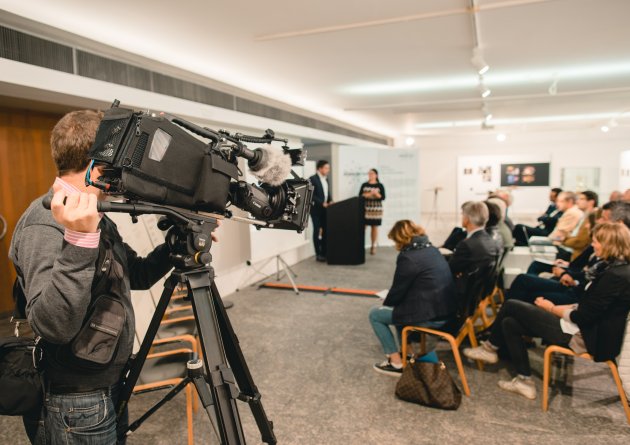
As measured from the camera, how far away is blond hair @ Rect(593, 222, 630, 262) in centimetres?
204

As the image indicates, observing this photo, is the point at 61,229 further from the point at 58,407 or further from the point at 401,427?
the point at 401,427

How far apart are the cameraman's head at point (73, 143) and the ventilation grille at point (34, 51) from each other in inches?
78.5

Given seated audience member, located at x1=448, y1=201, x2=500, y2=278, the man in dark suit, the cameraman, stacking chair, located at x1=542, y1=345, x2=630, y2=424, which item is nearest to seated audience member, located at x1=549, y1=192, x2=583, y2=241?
seated audience member, located at x1=448, y1=201, x2=500, y2=278

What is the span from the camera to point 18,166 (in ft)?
10.5

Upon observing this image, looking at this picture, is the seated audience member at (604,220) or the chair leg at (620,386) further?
the seated audience member at (604,220)

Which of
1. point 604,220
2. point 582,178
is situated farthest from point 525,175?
point 604,220

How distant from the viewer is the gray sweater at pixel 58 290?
0.78 metres

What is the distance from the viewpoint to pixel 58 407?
931 mm

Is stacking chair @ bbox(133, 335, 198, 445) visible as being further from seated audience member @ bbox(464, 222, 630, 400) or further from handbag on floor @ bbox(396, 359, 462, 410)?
seated audience member @ bbox(464, 222, 630, 400)

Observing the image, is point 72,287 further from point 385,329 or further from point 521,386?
point 521,386

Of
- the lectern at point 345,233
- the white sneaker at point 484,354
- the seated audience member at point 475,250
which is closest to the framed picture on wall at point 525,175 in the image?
the lectern at point 345,233

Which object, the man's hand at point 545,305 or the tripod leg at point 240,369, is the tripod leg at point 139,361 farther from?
the man's hand at point 545,305

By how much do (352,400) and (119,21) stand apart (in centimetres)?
287

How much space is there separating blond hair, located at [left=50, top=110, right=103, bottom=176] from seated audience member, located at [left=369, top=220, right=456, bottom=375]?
195 centimetres
